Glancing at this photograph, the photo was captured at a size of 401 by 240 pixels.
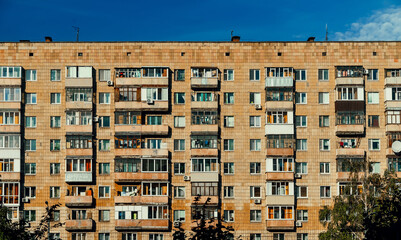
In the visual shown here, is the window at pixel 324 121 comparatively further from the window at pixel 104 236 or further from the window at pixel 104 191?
the window at pixel 104 236

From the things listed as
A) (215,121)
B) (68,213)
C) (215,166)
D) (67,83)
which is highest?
(67,83)

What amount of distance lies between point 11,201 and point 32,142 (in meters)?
6.84

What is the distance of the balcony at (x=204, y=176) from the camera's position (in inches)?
2325

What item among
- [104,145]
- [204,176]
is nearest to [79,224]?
[104,145]

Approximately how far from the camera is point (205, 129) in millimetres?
59562

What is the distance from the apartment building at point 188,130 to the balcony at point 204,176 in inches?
4.5

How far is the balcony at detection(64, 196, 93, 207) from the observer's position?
58.5 m

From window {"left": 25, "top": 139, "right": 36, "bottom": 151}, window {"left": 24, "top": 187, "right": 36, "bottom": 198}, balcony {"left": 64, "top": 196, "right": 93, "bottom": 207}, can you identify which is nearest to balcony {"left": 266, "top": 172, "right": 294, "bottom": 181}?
balcony {"left": 64, "top": 196, "right": 93, "bottom": 207}

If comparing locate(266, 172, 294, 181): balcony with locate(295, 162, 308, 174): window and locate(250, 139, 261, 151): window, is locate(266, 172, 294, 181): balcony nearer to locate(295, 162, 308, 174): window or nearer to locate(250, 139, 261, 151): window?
locate(295, 162, 308, 174): window

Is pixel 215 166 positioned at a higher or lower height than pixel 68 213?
higher

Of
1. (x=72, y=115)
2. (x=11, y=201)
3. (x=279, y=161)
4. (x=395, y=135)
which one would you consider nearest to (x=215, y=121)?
(x=279, y=161)

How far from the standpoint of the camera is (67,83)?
196 feet

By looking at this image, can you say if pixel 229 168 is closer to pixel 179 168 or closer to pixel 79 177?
pixel 179 168

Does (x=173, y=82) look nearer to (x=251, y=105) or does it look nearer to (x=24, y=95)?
(x=251, y=105)
